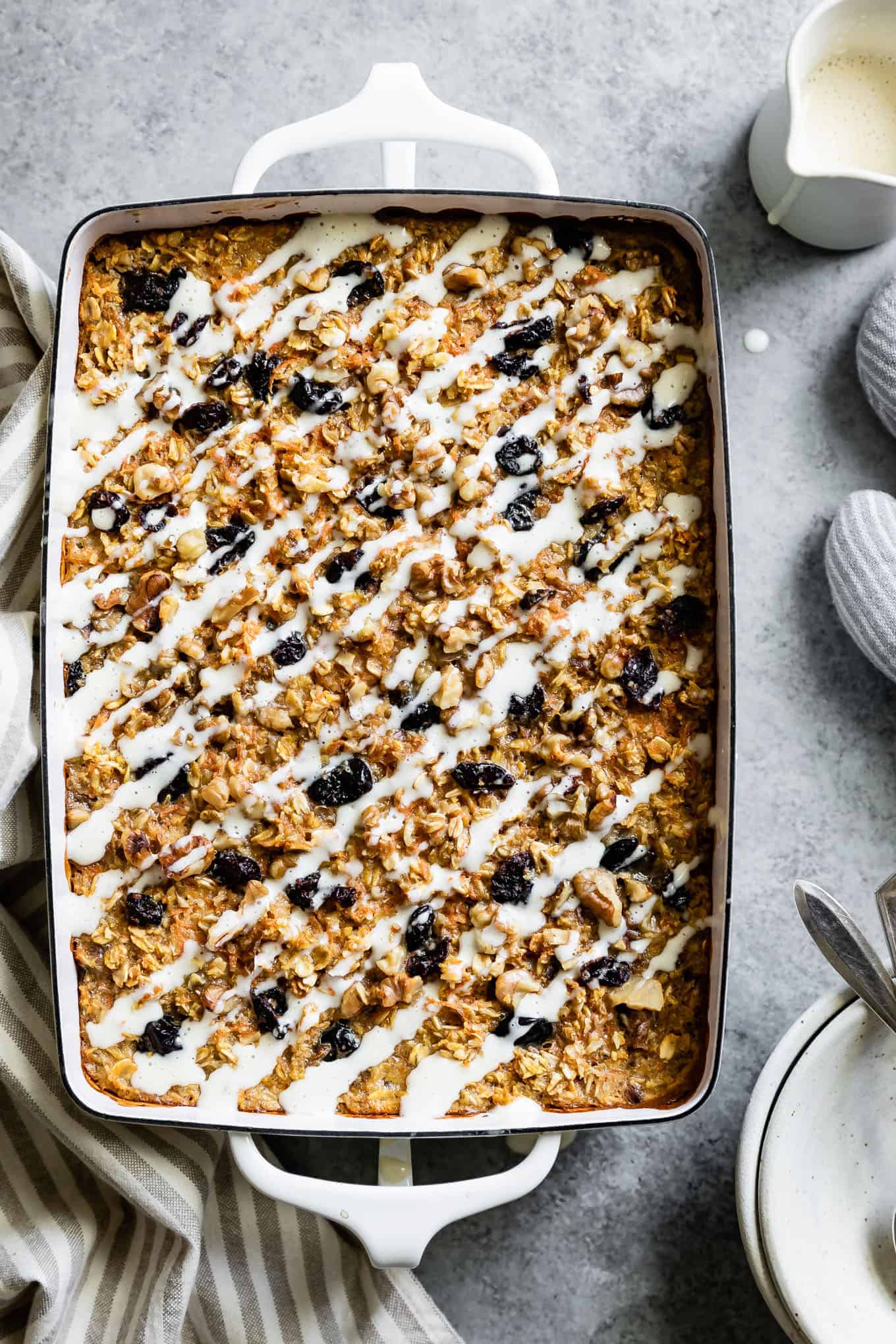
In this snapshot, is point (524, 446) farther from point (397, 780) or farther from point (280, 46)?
point (280, 46)

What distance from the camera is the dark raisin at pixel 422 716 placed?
1322mm

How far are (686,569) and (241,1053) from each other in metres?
0.79

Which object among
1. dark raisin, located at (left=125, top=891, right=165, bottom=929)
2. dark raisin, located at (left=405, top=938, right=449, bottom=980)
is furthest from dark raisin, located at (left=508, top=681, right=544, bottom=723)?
dark raisin, located at (left=125, top=891, right=165, bottom=929)

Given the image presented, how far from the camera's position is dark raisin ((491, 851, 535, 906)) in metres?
1.32

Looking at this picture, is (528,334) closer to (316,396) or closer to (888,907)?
(316,396)

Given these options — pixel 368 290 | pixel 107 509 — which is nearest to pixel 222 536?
pixel 107 509

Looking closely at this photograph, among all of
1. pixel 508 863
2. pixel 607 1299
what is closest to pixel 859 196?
pixel 508 863

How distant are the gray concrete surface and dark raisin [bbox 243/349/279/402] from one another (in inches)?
15.6

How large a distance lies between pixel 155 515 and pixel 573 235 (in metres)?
0.61

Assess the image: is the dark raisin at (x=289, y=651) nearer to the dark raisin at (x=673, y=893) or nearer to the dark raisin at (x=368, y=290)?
the dark raisin at (x=368, y=290)

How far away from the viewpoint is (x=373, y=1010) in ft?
4.34

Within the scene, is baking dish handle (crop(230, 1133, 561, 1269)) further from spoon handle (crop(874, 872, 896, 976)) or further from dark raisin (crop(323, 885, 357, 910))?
spoon handle (crop(874, 872, 896, 976))

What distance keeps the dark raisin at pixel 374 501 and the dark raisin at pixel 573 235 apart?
1.19 ft

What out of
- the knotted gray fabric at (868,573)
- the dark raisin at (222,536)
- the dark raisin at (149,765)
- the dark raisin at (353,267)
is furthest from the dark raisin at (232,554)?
the knotted gray fabric at (868,573)
